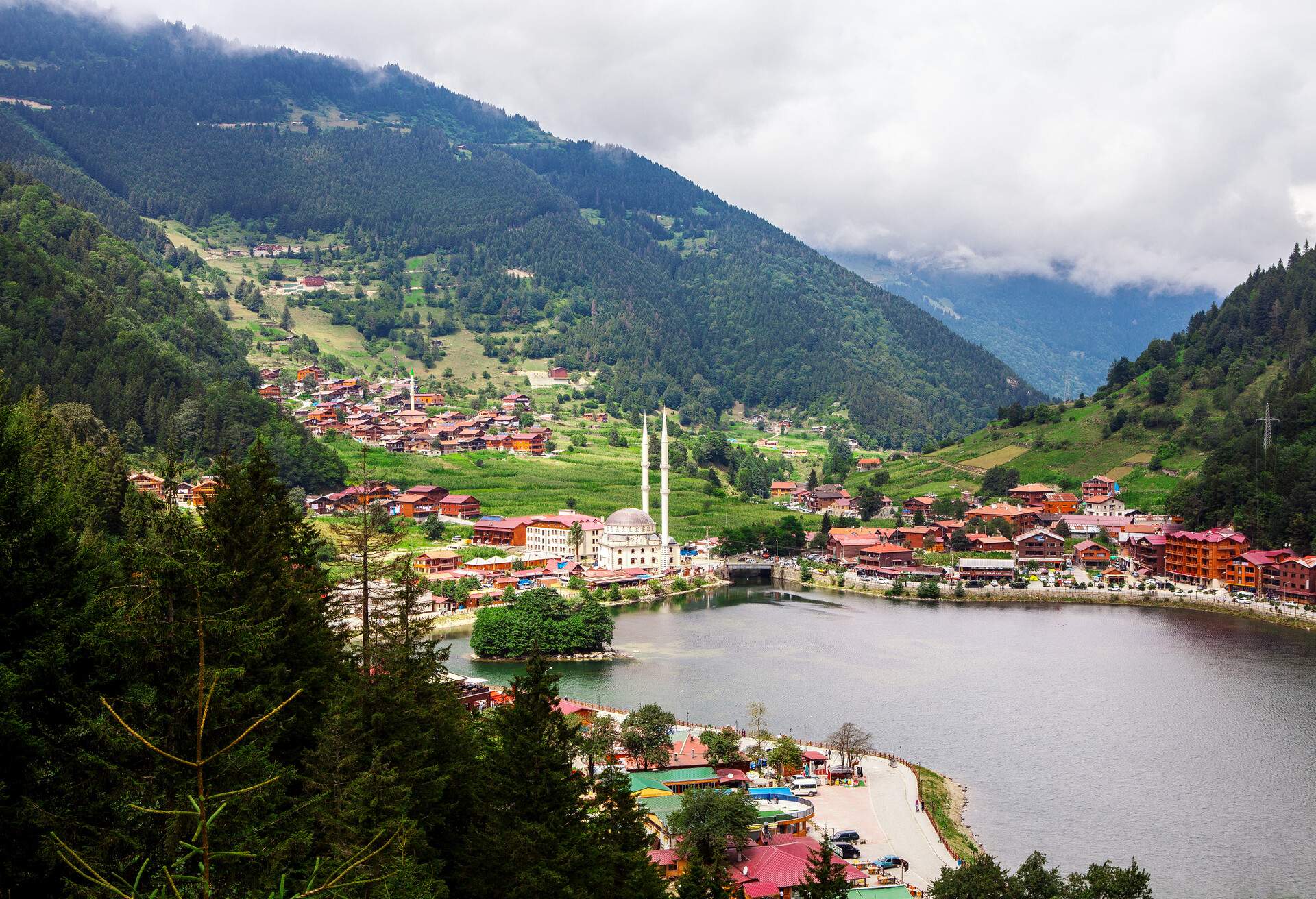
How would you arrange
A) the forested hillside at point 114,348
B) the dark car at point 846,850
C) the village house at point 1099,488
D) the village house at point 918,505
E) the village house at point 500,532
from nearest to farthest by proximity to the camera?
the dark car at point 846,850
the forested hillside at point 114,348
the village house at point 500,532
the village house at point 1099,488
the village house at point 918,505

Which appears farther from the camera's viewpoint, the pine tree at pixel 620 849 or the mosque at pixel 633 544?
the mosque at pixel 633 544

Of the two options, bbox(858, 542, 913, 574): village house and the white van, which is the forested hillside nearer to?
bbox(858, 542, 913, 574): village house

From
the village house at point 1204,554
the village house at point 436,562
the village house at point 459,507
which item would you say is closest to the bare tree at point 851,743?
the village house at point 436,562

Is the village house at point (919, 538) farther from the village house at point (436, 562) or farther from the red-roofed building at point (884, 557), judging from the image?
the village house at point (436, 562)

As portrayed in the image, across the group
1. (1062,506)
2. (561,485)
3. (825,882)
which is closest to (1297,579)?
(1062,506)

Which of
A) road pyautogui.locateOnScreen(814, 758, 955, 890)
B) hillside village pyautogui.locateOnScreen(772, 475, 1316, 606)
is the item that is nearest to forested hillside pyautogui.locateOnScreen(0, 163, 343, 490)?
road pyautogui.locateOnScreen(814, 758, 955, 890)

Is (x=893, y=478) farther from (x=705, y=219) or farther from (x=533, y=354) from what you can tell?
(x=705, y=219)

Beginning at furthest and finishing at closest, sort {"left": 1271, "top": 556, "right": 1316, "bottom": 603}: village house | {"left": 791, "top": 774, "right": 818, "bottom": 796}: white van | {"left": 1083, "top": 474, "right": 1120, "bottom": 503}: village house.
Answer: {"left": 1083, "top": 474, "right": 1120, "bottom": 503}: village house → {"left": 1271, "top": 556, "right": 1316, "bottom": 603}: village house → {"left": 791, "top": 774, "right": 818, "bottom": 796}: white van
